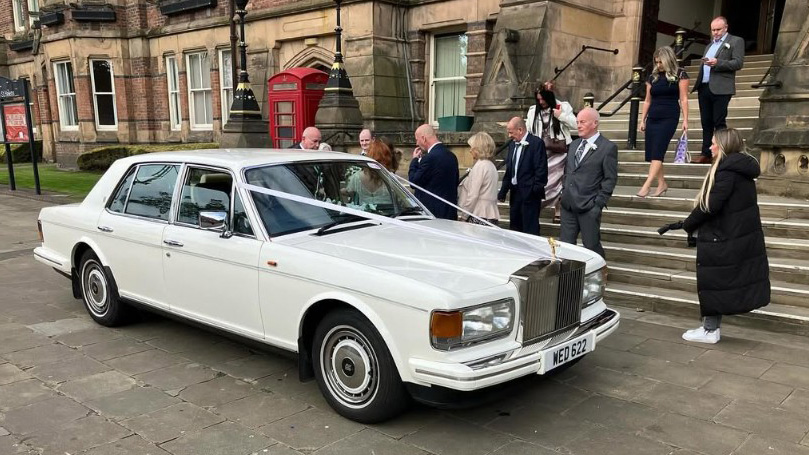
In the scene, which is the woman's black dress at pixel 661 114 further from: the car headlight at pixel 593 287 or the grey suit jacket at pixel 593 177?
the car headlight at pixel 593 287

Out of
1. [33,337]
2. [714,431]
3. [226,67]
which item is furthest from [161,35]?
[714,431]

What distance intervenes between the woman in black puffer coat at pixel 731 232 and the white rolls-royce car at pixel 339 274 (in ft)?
3.97

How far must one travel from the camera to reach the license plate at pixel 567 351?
11.4 ft

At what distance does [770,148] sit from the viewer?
25.0 feet

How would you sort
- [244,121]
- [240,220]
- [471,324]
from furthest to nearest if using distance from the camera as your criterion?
[244,121] → [240,220] → [471,324]

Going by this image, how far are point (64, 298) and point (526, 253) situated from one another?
5.41 metres

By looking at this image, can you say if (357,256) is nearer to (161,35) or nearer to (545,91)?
(545,91)

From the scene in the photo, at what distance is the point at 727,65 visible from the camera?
762cm

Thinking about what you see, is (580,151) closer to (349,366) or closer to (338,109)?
(349,366)

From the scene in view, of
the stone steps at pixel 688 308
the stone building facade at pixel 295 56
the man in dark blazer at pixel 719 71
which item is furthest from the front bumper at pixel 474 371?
the stone building facade at pixel 295 56

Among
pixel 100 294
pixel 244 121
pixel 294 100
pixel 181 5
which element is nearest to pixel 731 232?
pixel 100 294

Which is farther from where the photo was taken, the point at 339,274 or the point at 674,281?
the point at 674,281

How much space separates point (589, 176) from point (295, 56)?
486 inches

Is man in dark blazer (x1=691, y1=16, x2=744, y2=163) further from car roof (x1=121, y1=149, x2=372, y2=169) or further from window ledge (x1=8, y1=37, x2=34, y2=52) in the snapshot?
window ledge (x1=8, y1=37, x2=34, y2=52)
